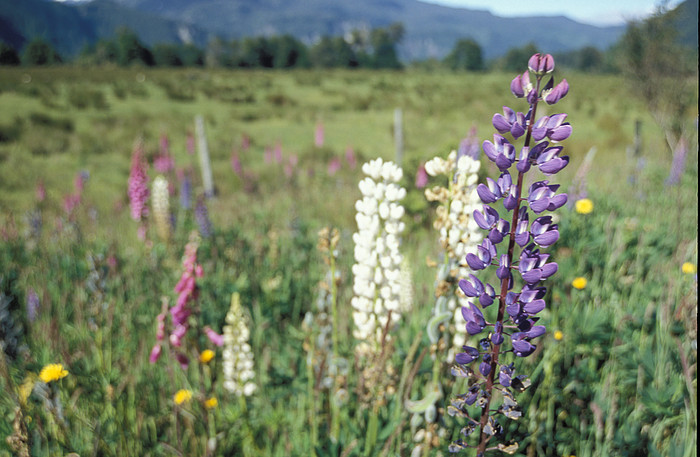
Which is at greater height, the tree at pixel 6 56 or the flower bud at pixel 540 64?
the tree at pixel 6 56

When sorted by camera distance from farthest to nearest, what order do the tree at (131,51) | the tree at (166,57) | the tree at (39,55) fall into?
1. the tree at (166,57)
2. the tree at (131,51)
3. the tree at (39,55)

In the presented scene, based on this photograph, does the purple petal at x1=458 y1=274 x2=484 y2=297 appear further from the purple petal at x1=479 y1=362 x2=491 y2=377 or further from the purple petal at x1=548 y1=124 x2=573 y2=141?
→ the purple petal at x1=548 y1=124 x2=573 y2=141

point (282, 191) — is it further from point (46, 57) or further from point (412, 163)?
point (46, 57)

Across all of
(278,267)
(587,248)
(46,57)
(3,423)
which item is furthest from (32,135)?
(46,57)

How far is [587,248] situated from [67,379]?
10.3ft

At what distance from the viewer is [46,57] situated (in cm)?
5172

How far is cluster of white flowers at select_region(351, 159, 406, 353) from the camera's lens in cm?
114

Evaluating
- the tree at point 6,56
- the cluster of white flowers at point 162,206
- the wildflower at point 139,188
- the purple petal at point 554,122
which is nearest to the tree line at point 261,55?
the tree at point 6,56

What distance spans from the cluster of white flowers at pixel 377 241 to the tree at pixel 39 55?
6235 cm

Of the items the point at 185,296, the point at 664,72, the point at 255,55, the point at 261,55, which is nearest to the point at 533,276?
the point at 185,296

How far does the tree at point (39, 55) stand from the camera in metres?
50.5

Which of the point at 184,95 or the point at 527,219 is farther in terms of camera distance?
the point at 184,95

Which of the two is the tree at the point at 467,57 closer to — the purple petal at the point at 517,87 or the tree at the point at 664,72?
the tree at the point at 664,72

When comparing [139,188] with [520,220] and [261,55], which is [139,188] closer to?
[520,220]
